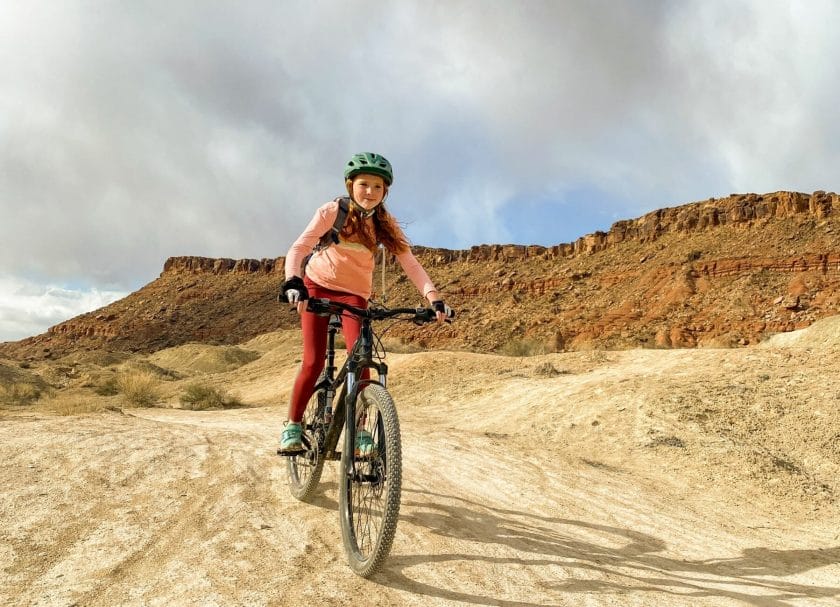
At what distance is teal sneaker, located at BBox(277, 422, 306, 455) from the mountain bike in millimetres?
107

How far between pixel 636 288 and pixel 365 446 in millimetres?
42014

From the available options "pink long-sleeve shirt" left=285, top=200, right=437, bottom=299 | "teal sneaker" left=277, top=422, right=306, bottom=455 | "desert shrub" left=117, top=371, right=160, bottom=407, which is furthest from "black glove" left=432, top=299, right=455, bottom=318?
"desert shrub" left=117, top=371, right=160, bottom=407

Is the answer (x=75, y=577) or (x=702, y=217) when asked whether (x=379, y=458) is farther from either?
(x=702, y=217)

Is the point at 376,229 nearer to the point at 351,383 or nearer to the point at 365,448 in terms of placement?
the point at 351,383

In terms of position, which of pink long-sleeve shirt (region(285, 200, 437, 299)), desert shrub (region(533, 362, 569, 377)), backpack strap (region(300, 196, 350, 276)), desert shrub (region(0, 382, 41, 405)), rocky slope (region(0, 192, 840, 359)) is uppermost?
rocky slope (region(0, 192, 840, 359))

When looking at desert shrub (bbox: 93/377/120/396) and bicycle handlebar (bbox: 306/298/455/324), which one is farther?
desert shrub (bbox: 93/377/120/396)

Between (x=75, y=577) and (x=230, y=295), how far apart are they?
7393 cm

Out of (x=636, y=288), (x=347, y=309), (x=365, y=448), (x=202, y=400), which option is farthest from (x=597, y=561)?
(x=636, y=288)

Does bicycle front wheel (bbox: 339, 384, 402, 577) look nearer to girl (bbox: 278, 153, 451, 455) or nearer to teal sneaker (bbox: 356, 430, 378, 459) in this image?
teal sneaker (bbox: 356, 430, 378, 459)

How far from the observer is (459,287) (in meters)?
56.0

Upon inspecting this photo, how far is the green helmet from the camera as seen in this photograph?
409 centimetres

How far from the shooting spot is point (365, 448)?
3.44m

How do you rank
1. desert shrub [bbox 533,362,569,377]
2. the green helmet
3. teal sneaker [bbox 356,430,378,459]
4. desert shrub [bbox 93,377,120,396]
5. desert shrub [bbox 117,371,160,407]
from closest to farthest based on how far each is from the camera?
teal sneaker [bbox 356,430,378,459], the green helmet, desert shrub [bbox 533,362,569,377], desert shrub [bbox 117,371,160,407], desert shrub [bbox 93,377,120,396]

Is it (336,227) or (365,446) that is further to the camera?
(336,227)
